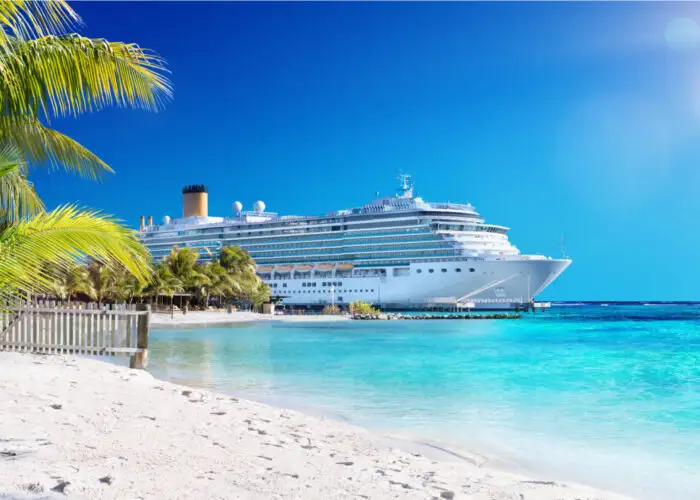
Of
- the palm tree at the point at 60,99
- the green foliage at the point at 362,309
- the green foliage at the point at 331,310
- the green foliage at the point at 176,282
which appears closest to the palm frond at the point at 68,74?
the palm tree at the point at 60,99

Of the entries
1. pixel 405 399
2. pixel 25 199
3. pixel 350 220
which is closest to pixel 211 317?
pixel 350 220

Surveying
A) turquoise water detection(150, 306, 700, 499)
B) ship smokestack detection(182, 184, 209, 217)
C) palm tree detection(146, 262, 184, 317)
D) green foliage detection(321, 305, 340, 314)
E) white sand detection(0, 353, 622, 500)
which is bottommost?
green foliage detection(321, 305, 340, 314)

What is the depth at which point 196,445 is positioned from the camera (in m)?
5.02

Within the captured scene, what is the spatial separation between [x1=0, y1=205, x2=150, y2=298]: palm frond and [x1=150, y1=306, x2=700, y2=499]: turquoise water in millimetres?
4051

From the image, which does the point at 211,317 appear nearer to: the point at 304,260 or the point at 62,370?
the point at 304,260

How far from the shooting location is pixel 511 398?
11117mm

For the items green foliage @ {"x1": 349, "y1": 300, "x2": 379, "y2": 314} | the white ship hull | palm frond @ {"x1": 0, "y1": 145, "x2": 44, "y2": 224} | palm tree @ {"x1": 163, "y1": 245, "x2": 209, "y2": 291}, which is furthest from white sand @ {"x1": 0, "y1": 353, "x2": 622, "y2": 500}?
the white ship hull

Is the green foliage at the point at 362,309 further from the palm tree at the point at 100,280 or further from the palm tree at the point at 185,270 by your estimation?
the palm tree at the point at 100,280

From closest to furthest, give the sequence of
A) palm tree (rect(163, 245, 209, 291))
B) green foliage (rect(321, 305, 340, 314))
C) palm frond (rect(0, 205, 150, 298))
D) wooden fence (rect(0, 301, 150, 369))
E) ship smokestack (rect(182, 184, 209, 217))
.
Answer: palm frond (rect(0, 205, 150, 298)) < wooden fence (rect(0, 301, 150, 369)) < palm tree (rect(163, 245, 209, 291)) < green foliage (rect(321, 305, 340, 314)) < ship smokestack (rect(182, 184, 209, 217))

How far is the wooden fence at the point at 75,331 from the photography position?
401 inches

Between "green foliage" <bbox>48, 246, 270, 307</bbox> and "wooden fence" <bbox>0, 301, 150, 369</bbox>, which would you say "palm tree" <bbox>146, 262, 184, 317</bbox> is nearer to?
"green foliage" <bbox>48, 246, 270, 307</bbox>

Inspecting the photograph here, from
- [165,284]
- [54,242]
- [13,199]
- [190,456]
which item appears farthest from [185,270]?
[190,456]

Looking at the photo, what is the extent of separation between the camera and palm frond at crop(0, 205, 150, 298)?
4.98m

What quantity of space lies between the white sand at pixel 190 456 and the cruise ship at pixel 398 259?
2224 inches
